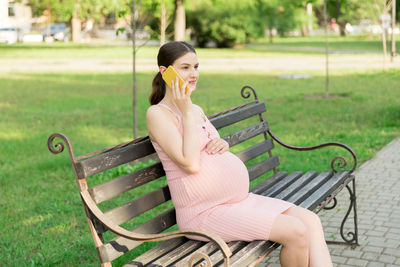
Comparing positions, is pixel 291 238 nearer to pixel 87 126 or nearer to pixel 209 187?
pixel 209 187

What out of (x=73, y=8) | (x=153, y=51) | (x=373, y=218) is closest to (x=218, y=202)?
(x=373, y=218)

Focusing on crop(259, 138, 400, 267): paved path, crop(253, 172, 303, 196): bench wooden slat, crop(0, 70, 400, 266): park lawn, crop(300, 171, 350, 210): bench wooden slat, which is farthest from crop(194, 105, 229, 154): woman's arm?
crop(0, 70, 400, 266): park lawn

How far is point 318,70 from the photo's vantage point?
21500mm

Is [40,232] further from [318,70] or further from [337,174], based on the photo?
[318,70]

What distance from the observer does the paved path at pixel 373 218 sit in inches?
166

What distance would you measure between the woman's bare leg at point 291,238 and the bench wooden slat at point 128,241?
0.70m

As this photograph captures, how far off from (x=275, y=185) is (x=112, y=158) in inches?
63.2

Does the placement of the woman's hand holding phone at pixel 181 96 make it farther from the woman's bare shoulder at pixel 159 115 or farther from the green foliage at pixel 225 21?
the green foliage at pixel 225 21

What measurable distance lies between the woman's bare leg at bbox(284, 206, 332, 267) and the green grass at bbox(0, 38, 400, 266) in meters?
1.67

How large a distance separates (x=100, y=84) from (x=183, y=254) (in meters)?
15.3

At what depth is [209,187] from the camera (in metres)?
3.23

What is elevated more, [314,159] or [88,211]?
[88,211]

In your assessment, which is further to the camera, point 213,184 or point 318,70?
point 318,70

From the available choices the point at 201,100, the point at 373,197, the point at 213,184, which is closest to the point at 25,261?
the point at 213,184
